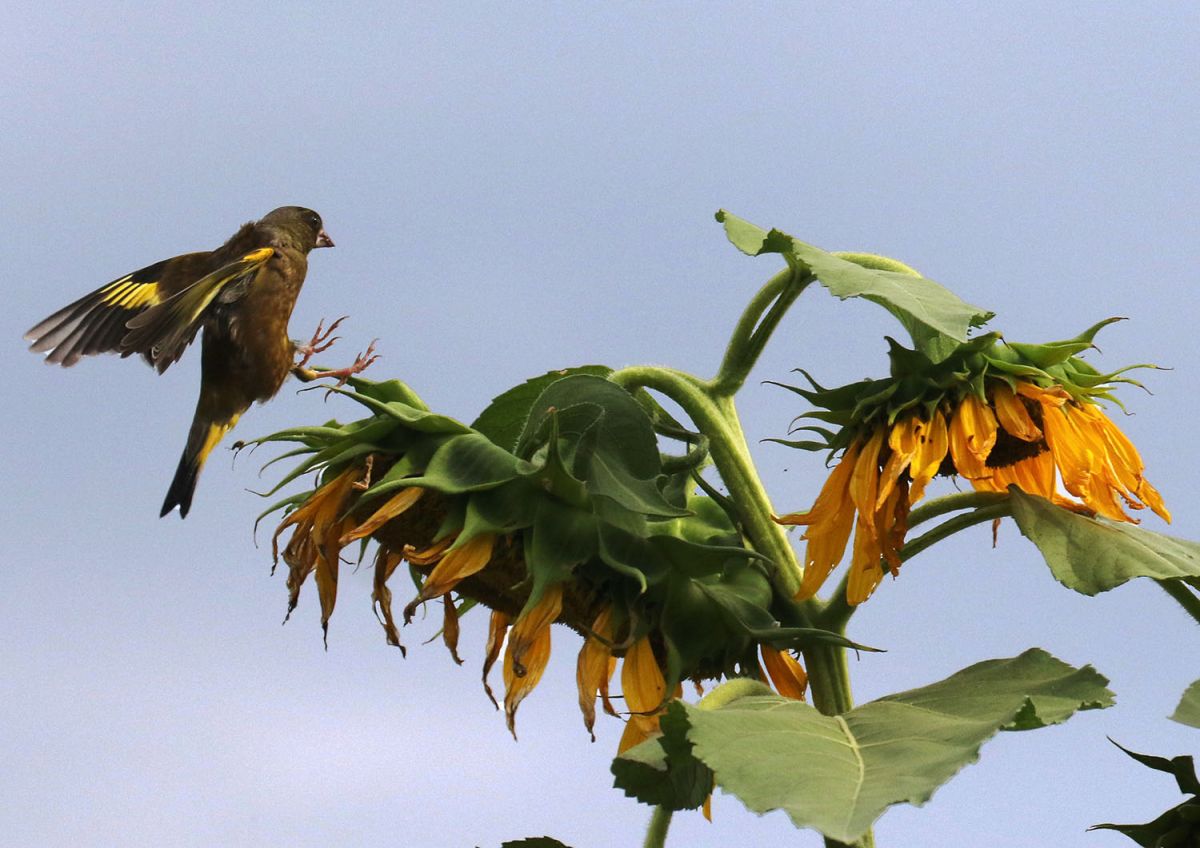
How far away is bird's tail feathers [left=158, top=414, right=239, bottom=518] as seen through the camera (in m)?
6.55

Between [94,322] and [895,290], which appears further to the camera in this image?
[94,322]

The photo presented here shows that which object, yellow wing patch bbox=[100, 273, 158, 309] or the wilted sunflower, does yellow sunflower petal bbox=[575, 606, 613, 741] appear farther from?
yellow wing patch bbox=[100, 273, 158, 309]

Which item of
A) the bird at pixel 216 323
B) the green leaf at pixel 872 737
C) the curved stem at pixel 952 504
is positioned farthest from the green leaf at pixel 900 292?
the bird at pixel 216 323

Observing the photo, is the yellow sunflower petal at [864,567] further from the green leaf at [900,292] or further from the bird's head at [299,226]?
the bird's head at [299,226]

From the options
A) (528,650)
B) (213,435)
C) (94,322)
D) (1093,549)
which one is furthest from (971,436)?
(94,322)

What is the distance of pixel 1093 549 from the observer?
8.39 feet

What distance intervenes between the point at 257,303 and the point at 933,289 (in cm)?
435

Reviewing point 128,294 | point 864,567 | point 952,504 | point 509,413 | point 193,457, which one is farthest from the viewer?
point 128,294

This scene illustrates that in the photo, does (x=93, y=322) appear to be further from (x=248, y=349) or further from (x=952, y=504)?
(x=952, y=504)

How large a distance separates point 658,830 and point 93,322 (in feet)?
15.6

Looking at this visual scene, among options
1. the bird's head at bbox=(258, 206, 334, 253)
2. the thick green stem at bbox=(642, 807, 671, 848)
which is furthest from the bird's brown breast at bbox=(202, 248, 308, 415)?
the thick green stem at bbox=(642, 807, 671, 848)

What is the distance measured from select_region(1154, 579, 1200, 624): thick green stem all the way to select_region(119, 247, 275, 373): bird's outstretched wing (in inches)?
157

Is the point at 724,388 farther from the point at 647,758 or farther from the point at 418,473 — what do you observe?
the point at 647,758

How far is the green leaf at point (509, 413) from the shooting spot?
9.77 ft
